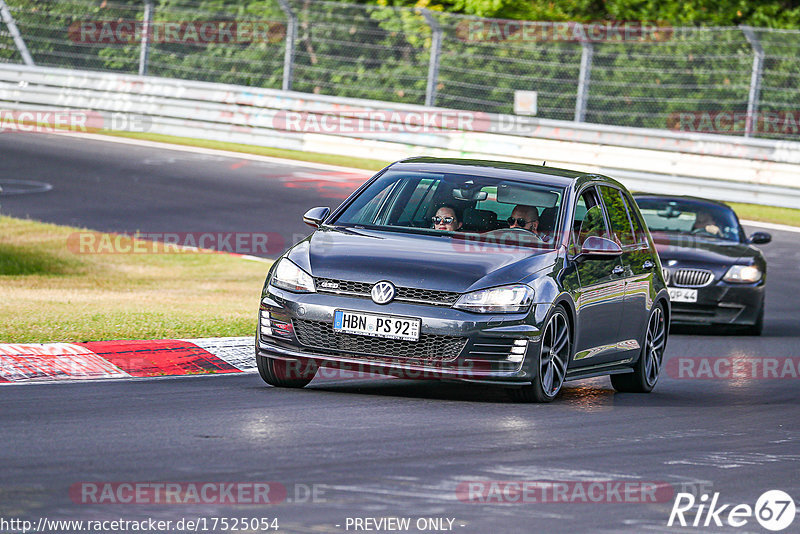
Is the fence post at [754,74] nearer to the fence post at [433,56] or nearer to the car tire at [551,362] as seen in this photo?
the fence post at [433,56]

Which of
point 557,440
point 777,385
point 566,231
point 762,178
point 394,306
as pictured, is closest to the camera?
point 557,440

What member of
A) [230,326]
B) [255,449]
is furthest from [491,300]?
[230,326]

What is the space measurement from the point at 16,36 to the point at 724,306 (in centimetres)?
1922

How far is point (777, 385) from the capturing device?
12.1m

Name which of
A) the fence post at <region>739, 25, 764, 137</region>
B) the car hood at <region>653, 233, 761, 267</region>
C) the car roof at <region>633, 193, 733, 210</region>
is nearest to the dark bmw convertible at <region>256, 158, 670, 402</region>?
the car hood at <region>653, 233, 761, 267</region>

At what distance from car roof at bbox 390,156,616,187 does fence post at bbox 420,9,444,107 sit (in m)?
16.5

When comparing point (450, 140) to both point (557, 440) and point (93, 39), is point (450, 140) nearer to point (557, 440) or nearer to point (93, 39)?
point (93, 39)

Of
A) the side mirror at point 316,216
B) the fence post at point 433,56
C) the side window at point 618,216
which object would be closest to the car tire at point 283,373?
the side mirror at point 316,216

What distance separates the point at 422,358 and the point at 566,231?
1681mm

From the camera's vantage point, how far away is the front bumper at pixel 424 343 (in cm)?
890

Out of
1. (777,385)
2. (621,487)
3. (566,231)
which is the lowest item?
(777,385)

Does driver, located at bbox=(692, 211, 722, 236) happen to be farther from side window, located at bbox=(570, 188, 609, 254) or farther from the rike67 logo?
the rike67 logo

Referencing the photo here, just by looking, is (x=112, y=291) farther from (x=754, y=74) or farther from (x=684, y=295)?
(x=754, y=74)

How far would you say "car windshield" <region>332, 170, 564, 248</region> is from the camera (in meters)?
9.98
